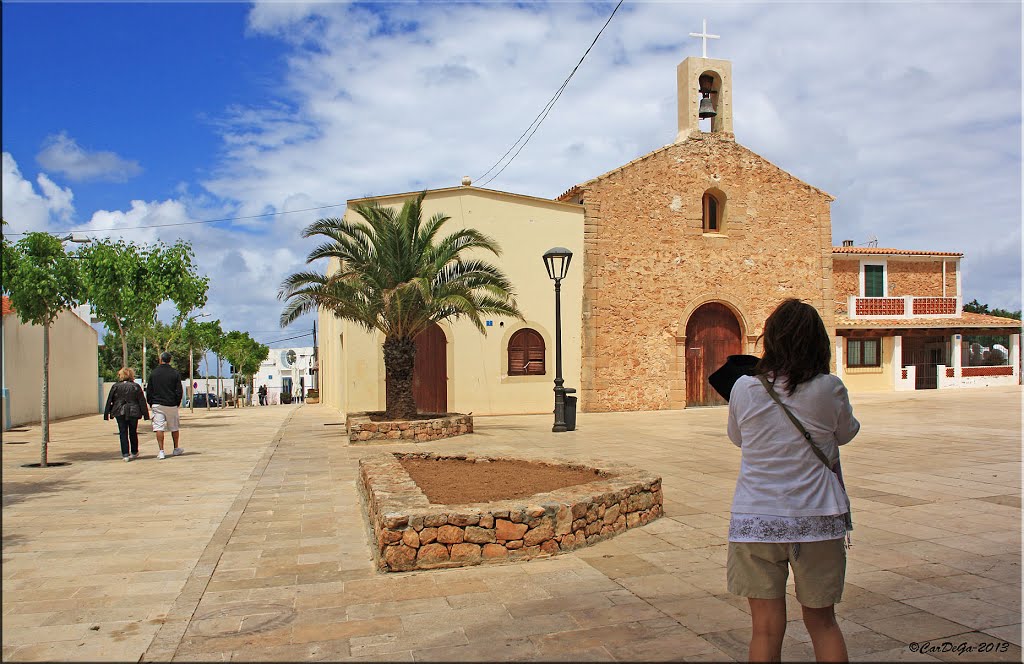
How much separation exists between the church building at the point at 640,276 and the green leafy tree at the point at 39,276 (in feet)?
27.4

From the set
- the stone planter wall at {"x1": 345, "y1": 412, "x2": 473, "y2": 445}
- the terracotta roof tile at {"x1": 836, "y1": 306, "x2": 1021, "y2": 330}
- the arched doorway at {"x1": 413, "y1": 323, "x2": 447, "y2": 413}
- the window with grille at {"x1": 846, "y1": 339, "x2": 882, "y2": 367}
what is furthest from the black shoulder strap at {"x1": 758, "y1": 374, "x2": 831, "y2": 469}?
the window with grille at {"x1": 846, "y1": 339, "x2": 882, "y2": 367}

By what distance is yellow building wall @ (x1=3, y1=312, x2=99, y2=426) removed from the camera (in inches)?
757

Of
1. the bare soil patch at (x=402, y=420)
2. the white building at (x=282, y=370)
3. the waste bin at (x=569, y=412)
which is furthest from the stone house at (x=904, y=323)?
the white building at (x=282, y=370)

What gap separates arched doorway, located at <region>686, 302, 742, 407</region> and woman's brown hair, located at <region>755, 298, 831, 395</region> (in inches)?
758

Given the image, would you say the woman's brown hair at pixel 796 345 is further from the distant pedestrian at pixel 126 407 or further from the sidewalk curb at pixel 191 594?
the distant pedestrian at pixel 126 407

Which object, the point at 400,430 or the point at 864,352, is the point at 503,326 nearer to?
the point at 400,430

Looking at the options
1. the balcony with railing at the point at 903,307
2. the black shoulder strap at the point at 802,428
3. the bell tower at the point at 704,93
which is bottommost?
the black shoulder strap at the point at 802,428

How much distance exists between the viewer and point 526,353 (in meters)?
20.1

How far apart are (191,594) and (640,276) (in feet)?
57.5

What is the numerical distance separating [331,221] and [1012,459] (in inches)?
460

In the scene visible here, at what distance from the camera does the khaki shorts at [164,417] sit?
39.0 feet

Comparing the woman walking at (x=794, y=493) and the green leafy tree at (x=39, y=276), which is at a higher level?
the green leafy tree at (x=39, y=276)

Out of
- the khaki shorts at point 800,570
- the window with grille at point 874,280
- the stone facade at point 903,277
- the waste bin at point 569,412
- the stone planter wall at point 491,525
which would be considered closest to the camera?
the khaki shorts at point 800,570

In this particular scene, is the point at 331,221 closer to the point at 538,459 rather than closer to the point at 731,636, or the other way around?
the point at 538,459
